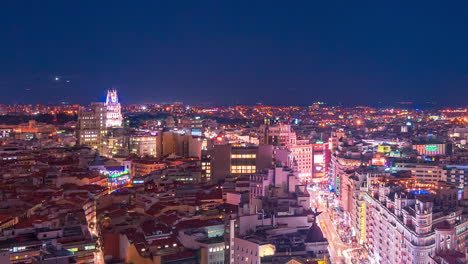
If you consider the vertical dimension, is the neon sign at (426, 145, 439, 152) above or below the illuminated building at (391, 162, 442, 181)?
above

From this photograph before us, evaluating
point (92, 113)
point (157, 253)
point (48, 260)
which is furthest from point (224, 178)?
point (92, 113)

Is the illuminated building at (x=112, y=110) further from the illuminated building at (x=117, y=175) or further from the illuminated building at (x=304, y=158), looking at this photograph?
the illuminated building at (x=304, y=158)

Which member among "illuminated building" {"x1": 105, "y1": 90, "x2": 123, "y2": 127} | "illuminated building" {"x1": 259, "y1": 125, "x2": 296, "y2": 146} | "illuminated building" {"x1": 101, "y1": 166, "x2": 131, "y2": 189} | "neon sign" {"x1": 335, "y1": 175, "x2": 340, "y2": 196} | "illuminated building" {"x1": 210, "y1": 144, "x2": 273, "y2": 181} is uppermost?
"illuminated building" {"x1": 105, "y1": 90, "x2": 123, "y2": 127}

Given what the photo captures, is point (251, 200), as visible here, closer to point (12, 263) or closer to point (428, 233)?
point (428, 233)

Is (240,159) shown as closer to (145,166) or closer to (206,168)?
(206,168)

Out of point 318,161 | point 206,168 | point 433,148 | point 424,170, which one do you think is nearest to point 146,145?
point 318,161

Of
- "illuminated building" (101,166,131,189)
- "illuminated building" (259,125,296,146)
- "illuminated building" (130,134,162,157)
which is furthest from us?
"illuminated building" (130,134,162,157)

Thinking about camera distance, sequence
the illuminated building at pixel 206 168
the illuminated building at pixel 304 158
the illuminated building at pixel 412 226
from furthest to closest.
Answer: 1. the illuminated building at pixel 304 158
2. the illuminated building at pixel 206 168
3. the illuminated building at pixel 412 226

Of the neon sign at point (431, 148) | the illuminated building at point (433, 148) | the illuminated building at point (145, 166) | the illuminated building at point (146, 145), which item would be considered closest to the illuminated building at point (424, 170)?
the illuminated building at point (433, 148)

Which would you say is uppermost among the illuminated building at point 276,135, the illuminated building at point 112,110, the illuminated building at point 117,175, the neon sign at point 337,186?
the illuminated building at point 112,110

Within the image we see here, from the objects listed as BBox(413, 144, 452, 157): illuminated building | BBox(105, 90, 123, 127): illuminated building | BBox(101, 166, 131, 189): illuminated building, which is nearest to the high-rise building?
BBox(105, 90, 123, 127): illuminated building

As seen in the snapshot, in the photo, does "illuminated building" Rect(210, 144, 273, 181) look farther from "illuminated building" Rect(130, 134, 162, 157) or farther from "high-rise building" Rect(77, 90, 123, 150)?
"high-rise building" Rect(77, 90, 123, 150)

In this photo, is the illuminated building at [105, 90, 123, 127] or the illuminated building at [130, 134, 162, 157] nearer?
the illuminated building at [130, 134, 162, 157]
